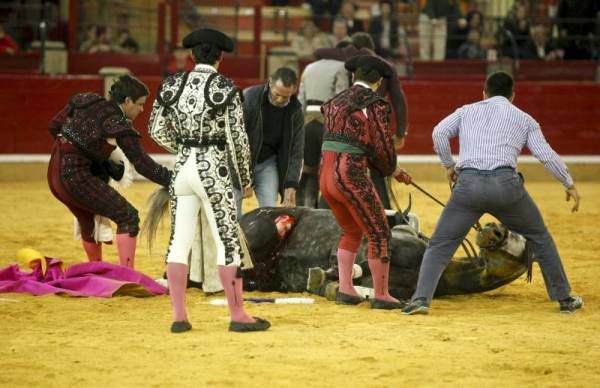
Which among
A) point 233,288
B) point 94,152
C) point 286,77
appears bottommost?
point 233,288

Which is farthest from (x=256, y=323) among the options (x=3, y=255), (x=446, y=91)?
(x=446, y=91)

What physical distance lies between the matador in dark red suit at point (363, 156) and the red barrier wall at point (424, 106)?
913 centimetres

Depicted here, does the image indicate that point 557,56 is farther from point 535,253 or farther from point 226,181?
point 226,181

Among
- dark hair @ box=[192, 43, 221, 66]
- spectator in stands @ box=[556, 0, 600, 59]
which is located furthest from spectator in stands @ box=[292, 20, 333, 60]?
dark hair @ box=[192, 43, 221, 66]

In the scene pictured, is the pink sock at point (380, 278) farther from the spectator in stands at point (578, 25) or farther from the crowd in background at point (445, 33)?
the spectator in stands at point (578, 25)

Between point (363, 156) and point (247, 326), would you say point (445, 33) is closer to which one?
point (363, 156)

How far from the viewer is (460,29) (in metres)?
17.8

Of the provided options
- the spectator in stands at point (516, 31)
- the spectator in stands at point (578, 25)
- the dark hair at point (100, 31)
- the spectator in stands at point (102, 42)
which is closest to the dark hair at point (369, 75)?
the spectator in stands at point (516, 31)

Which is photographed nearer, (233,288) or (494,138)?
(233,288)

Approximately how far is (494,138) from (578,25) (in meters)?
10.7

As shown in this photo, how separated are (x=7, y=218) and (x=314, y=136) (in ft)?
11.3

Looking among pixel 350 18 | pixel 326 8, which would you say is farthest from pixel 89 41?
pixel 350 18

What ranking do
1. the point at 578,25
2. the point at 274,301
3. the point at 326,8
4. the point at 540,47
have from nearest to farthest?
the point at 274,301 → the point at 578,25 → the point at 540,47 → the point at 326,8

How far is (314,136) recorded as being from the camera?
10555mm
